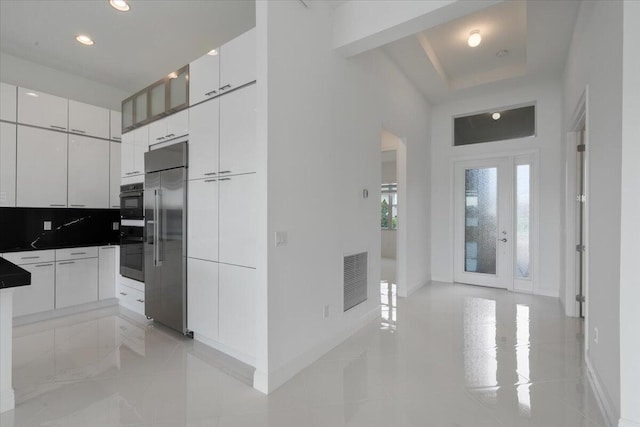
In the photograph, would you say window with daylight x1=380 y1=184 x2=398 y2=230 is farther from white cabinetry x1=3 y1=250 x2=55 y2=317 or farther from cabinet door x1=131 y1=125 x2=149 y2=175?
white cabinetry x1=3 y1=250 x2=55 y2=317

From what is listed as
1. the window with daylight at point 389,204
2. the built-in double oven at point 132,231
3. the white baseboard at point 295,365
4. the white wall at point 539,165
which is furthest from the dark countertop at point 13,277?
the window with daylight at point 389,204

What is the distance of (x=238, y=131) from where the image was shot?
2697mm

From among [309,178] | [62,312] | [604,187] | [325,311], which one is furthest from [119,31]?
[604,187]

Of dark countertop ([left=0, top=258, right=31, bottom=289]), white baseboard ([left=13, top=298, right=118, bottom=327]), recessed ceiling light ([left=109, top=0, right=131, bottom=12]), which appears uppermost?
recessed ceiling light ([left=109, top=0, right=131, bottom=12])

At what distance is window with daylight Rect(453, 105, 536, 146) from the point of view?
5117 millimetres

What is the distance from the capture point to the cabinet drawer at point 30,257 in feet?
11.8

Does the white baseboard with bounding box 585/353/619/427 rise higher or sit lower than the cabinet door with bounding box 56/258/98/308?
lower

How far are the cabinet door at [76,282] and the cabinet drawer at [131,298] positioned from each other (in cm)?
30

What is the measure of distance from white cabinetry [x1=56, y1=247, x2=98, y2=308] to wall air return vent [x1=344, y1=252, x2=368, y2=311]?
3.54 meters

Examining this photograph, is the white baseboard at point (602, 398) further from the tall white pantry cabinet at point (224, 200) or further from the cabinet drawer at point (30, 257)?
the cabinet drawer at point (30, 257)

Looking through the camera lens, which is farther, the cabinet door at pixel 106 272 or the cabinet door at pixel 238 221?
the cabinet door at pixel 106 272

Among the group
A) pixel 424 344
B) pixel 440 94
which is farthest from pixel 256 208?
pixel 440 94

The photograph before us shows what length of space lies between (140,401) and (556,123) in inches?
250

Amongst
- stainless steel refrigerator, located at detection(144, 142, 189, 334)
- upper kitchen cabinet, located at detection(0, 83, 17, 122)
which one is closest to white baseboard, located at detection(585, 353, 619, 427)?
stainless steel refrigerator, located at detection(144, 142, 189, 334)
